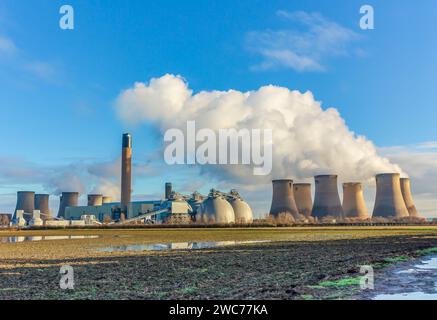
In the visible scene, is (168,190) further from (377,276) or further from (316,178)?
(377,276)

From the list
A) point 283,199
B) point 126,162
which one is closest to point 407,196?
point 283,199

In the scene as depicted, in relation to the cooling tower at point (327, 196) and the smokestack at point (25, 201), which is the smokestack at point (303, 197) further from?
the smokestack at point (25, 201)

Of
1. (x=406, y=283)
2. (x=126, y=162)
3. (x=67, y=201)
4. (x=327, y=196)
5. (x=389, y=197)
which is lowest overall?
(x=406, y=283)

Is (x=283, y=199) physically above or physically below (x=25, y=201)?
above

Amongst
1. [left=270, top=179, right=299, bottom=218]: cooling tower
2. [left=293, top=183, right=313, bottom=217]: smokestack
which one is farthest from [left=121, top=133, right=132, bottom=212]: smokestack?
[left=293, top=183, right=313, bottom=217]: smokestack

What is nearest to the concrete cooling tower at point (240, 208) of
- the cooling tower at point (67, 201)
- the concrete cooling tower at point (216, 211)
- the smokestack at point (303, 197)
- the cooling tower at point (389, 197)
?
the concrete cooling tower at point (216, 211)

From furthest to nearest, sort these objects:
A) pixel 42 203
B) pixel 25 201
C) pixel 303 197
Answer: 1. pixel 42 203
2. pixel 25 201
3. pixel 303 197

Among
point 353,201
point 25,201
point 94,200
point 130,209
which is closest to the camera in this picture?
point 353,201

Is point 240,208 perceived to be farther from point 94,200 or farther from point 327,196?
point 94,200
